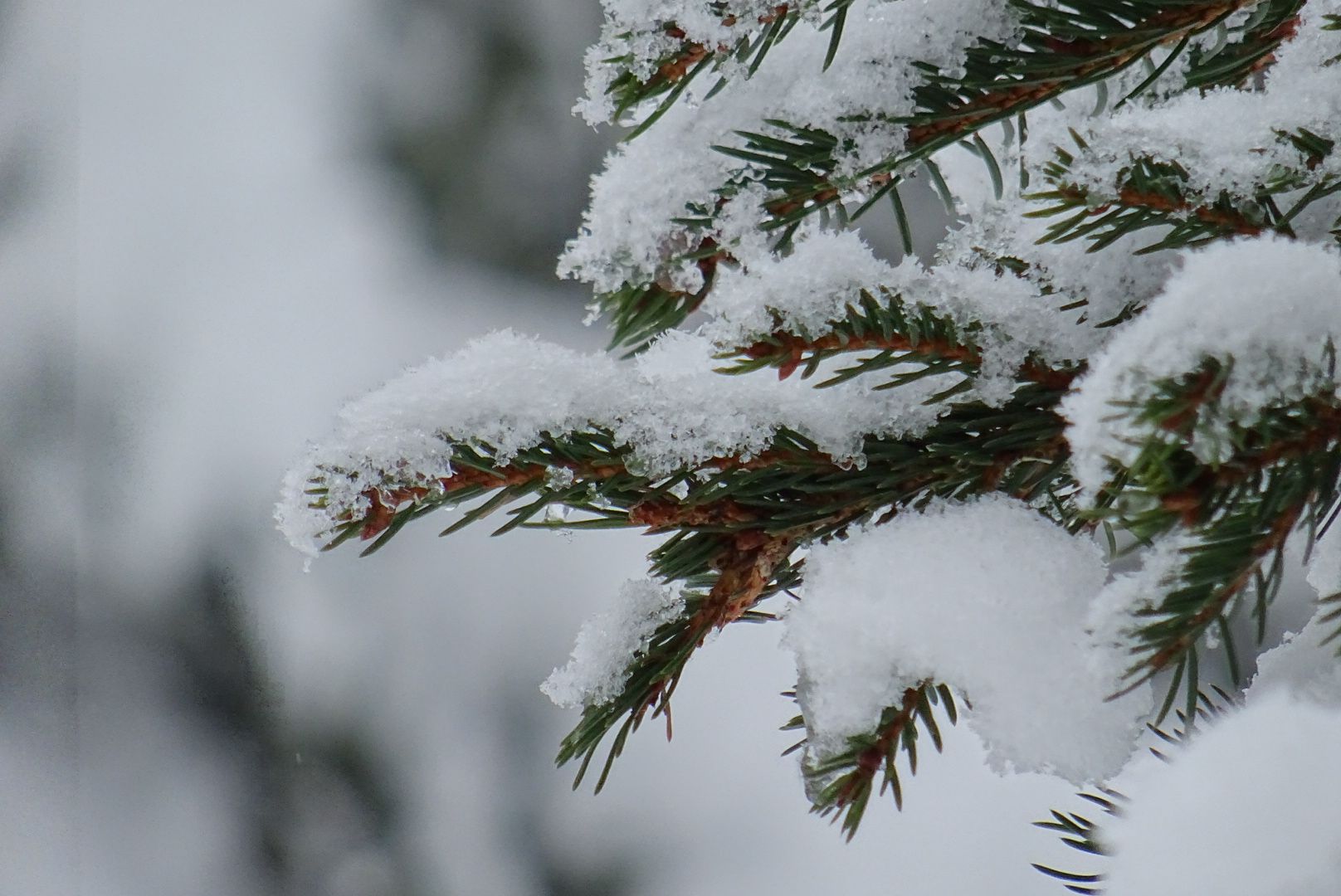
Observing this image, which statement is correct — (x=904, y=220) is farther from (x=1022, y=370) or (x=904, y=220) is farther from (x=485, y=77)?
(x=485, y=77)

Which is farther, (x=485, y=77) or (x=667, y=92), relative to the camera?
(x=485, y=77)

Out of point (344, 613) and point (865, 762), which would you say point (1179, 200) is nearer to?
point (865, 762)

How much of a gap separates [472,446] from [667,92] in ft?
0.40

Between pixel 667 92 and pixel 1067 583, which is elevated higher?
pixel 667 92

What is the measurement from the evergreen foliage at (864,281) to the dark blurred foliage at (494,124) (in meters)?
1.36

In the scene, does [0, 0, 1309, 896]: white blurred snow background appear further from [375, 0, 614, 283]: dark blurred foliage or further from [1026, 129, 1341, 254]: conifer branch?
[1026, 129, 1341, 254]: conifer branch

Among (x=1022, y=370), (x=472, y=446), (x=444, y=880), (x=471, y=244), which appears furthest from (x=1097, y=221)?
(x=444, y=880)

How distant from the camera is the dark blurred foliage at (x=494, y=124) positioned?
5.26 ft

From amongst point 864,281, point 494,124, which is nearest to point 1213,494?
point 864,281

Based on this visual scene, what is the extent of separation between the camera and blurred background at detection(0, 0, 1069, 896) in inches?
62.2

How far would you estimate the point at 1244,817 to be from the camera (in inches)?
6.5

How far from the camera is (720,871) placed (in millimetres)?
1573

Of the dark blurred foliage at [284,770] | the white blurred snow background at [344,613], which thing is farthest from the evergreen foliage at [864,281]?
the dark blurred foliage at [284,770]

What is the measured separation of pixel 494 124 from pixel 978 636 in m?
1.55
